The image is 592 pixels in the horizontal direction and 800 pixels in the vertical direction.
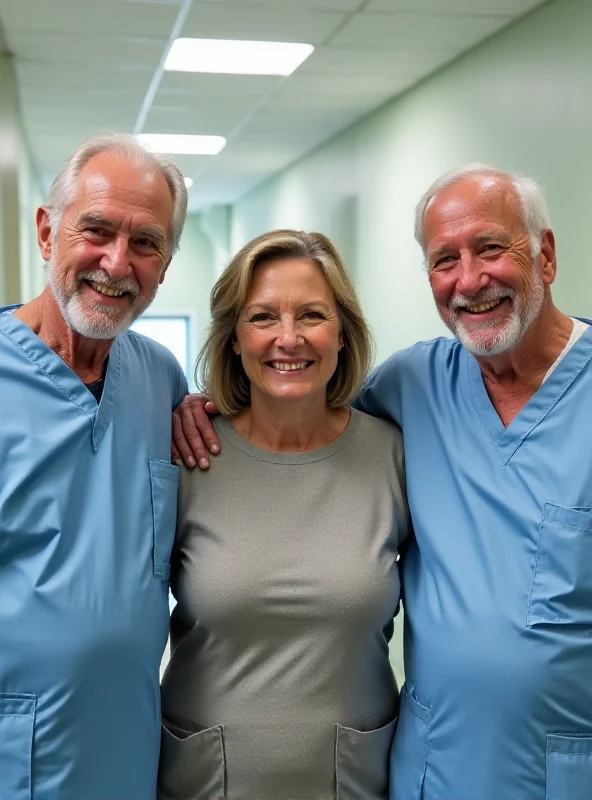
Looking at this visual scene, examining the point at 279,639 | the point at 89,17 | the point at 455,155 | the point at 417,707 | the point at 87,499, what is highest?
the point at 89,17

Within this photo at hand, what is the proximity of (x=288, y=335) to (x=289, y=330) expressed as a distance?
0.01 metres

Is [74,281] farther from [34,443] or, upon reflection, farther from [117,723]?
[117,723]

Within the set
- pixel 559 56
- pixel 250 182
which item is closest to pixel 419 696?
pixel 559 56

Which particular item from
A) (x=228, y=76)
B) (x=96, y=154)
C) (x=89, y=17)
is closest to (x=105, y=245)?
(x=96, y=154)

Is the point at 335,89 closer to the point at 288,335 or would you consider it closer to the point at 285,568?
the point at 288,335

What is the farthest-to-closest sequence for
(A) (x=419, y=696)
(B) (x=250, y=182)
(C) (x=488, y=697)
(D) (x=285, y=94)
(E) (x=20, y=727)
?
1. (B) (x=250, y=182)
2. (D) (x=285, y=94)
3. (A) (x=419, y=696)
4. (C) (x=488, y=697)
5. (E) (x=20, y=727)

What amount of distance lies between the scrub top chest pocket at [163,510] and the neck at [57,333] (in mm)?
191

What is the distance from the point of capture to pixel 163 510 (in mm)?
1418

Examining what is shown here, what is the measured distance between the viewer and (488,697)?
1.36 meters

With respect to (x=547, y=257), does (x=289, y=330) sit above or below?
below

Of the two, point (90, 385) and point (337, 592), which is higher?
point (90, 385)

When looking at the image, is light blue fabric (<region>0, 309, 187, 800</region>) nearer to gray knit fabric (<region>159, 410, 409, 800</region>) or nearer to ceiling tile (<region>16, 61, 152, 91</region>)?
gray knit fabric (<region>159, 410, 409, 800</region>)

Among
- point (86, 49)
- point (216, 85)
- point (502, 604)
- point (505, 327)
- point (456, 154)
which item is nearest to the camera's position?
point (502, 604)

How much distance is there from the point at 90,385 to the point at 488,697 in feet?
2.59
